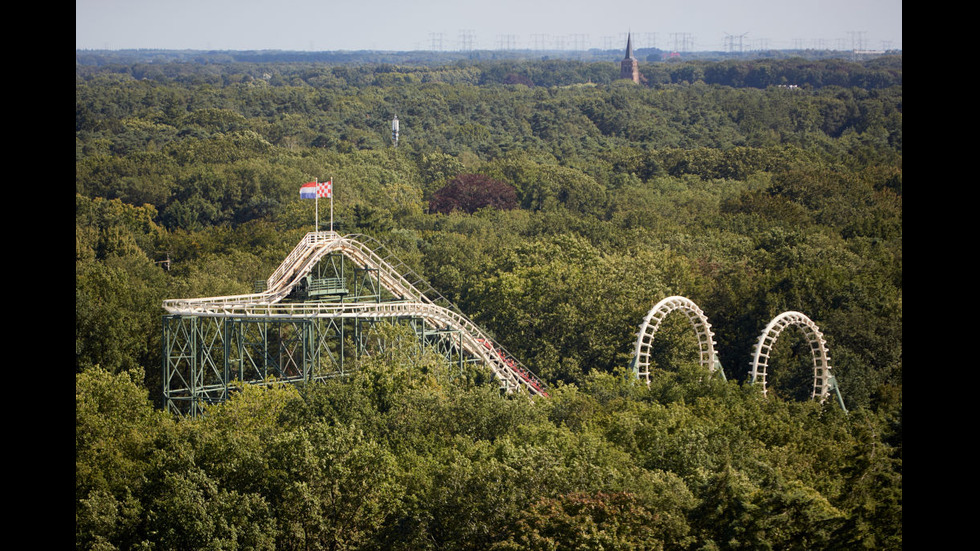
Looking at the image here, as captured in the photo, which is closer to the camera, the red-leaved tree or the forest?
the forest

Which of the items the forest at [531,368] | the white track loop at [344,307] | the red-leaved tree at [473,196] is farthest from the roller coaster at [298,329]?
the red-leaved tree at [473,196]

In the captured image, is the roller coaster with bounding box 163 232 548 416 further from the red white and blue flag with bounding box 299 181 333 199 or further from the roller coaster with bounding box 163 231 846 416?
the red white and blue flag with bounding box 299 181 333 199

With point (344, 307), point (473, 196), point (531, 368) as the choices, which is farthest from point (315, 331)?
point (473, 196)

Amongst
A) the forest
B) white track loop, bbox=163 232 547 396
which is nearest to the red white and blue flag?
white track loop, bbox=163 232 547 396

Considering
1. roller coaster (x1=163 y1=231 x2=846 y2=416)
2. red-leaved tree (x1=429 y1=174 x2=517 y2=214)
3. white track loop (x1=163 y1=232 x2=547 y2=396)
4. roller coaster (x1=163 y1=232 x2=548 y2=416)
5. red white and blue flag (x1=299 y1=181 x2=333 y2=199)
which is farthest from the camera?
red-leaved tree (x1=429 y1=174 x2=517 y2=214)

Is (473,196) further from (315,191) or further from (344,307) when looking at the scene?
(344,307)
